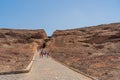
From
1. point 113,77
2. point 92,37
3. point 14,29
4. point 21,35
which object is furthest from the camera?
point 14,29

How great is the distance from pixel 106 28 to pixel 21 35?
24550mm

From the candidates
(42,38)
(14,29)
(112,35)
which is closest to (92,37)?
(112,35)

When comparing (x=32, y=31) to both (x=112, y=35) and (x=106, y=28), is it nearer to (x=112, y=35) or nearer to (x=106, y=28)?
(x=106, y=28)

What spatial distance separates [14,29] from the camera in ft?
284

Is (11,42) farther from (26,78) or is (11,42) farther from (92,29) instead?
(26,78)

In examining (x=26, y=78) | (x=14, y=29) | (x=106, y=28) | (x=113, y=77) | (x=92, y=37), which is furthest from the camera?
(x=14, y=29)

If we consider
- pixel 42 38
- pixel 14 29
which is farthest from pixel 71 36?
pixel 14 29

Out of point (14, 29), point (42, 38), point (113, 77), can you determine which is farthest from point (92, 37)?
point (113, 77)

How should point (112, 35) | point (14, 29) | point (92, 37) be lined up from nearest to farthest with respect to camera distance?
point (112, 35) → point (92, 37) → point (14, 29)

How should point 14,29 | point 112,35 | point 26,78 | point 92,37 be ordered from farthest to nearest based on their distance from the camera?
point 14,29
point 92,37
point 112,35
point 26,78

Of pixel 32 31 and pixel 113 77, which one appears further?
pixel 32 31

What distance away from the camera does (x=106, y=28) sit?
72812mm

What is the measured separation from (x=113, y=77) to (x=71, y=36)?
52.7 metres

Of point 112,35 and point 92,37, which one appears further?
point 92,37
